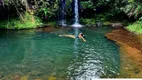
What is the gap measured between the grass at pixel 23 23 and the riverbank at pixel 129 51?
676 centimetres

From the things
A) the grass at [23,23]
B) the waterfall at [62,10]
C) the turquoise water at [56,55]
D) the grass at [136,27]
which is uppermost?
the waterfall at [62,10]

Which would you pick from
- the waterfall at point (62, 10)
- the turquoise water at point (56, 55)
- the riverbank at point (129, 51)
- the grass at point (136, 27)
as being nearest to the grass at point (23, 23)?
the turquoise water at point (56, 55)

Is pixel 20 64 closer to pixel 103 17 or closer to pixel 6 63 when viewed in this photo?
pixel 6 63

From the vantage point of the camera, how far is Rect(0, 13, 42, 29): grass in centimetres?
2479

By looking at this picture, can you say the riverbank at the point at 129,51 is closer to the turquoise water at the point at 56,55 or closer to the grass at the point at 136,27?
the turquoise water at the point at 56,55

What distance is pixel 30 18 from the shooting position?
25672 mm

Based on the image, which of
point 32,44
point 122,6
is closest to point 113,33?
point 122,6

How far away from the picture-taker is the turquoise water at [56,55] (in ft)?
45.9

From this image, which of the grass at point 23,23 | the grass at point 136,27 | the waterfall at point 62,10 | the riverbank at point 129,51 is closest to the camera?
the riverbank at point 129,51

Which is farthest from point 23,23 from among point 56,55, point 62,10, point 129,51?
point 129,51

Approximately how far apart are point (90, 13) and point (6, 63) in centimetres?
1526

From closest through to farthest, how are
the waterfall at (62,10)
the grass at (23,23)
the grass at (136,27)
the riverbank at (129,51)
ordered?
the riverbank at (129,51) → the grass at (136,27) → the grass at (23,23) → the waterfall at (62,10)

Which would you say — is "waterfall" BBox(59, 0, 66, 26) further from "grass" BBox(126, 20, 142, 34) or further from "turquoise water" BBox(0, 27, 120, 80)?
"grass" BBox(126, 20, 142, 34)

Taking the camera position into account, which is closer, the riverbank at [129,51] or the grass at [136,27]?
the riverbank at [129,51]
